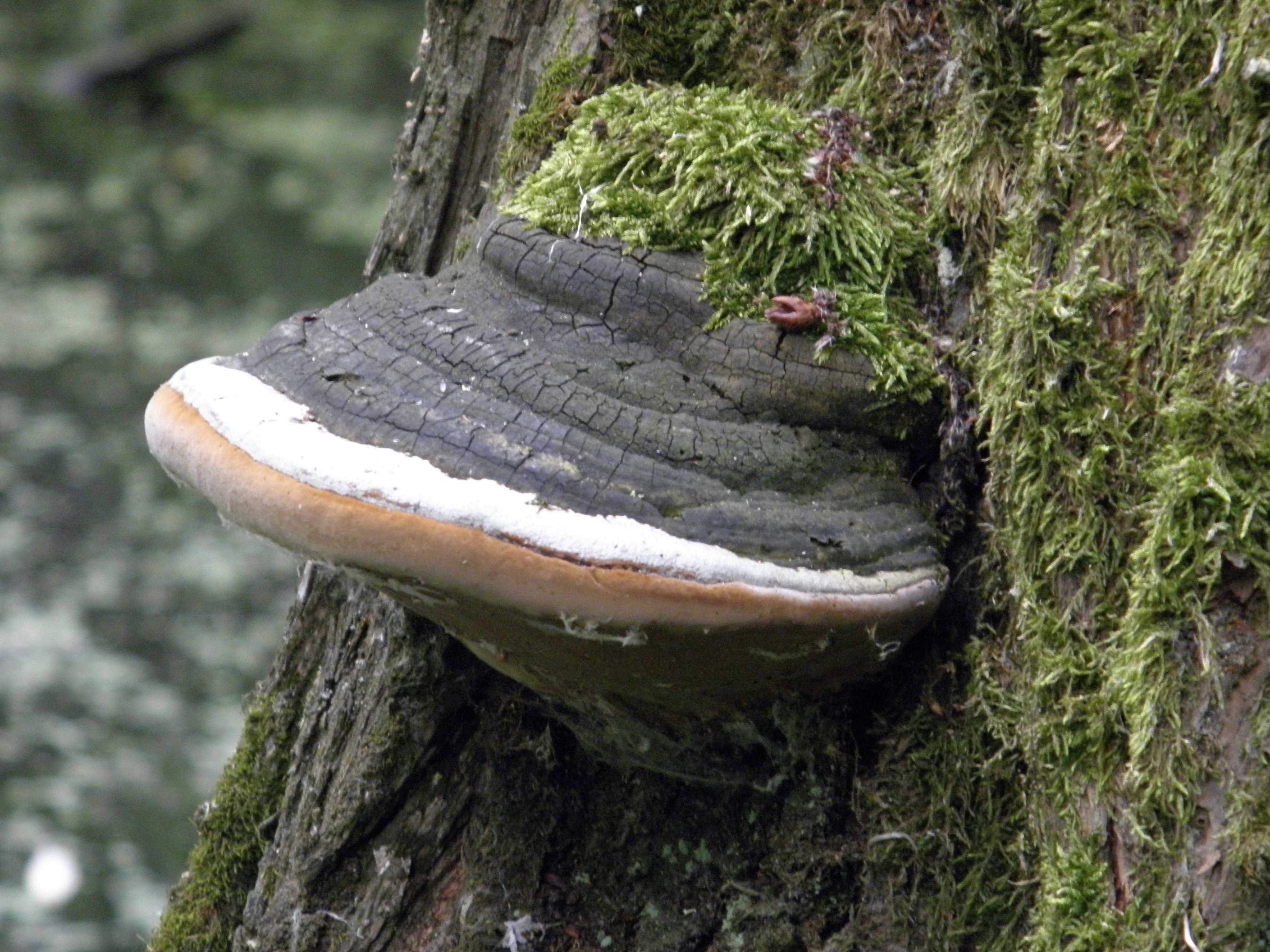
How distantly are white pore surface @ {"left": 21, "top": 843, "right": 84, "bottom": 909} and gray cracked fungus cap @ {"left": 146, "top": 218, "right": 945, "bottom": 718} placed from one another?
5448 millimetres

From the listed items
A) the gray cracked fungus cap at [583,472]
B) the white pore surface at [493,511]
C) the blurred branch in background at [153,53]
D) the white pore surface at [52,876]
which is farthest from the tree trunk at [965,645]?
the blurred branch in background at [153,53]

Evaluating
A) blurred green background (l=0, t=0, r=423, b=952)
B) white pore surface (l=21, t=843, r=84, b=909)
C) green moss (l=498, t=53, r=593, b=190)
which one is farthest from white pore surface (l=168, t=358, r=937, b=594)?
white pore surface (l=21, t=843, r=84, b=909)

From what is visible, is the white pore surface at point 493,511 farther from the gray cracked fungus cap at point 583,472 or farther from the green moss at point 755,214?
the green moss at point 755,214

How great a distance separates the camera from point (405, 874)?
2.15 m

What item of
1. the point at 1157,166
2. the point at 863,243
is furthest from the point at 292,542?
the point at 1157,166

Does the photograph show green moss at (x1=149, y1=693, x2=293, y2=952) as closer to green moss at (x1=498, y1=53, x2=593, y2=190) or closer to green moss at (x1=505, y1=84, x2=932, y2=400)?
green moss at (x1=498, y1=53, x2=593, y2=190)

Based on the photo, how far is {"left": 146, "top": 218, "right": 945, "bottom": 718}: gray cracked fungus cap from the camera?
133cm

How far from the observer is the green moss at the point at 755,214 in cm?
167

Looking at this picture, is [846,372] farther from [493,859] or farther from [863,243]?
[493,859]

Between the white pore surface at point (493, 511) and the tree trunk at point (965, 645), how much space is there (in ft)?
1.08

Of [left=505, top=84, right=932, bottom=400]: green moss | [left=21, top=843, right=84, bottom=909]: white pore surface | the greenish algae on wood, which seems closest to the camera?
[left=505, top=84, right=932, bottom=400]: green moss

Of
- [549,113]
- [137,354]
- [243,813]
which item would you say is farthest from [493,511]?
[137,354]

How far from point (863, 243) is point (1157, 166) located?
1.43 ft

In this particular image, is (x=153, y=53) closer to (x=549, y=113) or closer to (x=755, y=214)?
(x=549, y=113)
